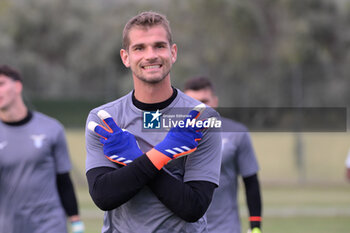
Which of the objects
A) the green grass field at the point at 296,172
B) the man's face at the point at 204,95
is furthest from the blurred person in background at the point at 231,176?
the green grass field at the point at 296,172

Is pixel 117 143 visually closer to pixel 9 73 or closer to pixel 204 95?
pixel 204 95

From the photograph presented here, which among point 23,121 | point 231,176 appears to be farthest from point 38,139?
point 231,176

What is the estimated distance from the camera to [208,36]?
106 ft

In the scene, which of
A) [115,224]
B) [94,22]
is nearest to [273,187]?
[115,224]

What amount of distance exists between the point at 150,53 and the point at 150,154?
503 mm

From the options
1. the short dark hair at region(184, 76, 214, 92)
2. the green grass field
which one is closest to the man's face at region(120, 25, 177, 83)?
the short dark hair at region(184, 76, 214, 92)

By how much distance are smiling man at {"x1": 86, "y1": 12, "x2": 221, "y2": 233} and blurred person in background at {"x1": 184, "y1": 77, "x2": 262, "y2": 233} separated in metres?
2.55

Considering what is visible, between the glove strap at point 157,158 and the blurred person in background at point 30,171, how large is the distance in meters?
3.04

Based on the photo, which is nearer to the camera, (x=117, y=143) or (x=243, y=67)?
(x=117, y=143)

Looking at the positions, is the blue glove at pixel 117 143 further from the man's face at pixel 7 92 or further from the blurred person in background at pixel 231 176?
Result: the man's face at pixel 7 92

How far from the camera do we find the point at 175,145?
3178 millimetres

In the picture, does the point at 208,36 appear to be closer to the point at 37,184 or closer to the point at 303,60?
the point at 303,60

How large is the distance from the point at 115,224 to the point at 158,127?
55 centimetres

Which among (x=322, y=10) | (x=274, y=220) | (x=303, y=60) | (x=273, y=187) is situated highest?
(x=322, y=10)
